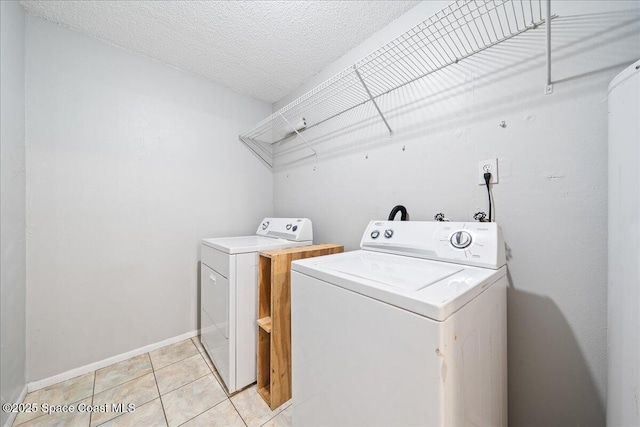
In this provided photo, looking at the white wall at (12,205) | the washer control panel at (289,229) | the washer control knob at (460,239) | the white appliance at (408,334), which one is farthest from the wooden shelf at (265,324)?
the white wall at (12,205)

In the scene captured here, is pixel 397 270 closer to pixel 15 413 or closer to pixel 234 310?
pixel 234 310

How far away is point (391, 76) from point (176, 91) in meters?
1.71

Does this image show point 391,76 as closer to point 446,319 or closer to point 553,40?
point 553,40

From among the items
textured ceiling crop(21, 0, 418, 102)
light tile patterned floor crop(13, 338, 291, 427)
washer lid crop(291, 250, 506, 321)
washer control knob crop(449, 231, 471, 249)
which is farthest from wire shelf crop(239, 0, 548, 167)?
light tile patterned floor crop(13, 338, 291, 427)

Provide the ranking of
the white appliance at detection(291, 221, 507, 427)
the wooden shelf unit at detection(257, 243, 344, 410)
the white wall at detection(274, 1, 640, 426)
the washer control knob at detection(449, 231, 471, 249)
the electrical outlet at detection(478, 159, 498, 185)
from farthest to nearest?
the wooden shelf unit at detection(257, 243, 344, 410) < the electrical outlet at detection(478, 159, 498, 185) < the washer control knob at detection(449, 231, 471, 249) < the white wall at detection(274, 1, 640, 426) < the white appliance at detection(291, 221, 507, 427)

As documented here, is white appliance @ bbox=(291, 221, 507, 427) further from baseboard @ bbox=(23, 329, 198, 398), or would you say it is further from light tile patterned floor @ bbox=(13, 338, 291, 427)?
baseboard @ bbox=(23, 329, 198, 398)

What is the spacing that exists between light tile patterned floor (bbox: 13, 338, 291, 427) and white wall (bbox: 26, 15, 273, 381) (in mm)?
180

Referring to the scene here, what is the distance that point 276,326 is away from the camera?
4.29ft

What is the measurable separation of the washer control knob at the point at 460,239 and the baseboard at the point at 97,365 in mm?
2155

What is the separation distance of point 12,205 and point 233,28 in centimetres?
160

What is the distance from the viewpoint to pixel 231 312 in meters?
1.37

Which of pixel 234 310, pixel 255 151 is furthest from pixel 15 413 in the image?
pixel 255 151

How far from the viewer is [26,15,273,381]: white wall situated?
1.44 m

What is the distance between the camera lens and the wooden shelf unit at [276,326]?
1302mm
